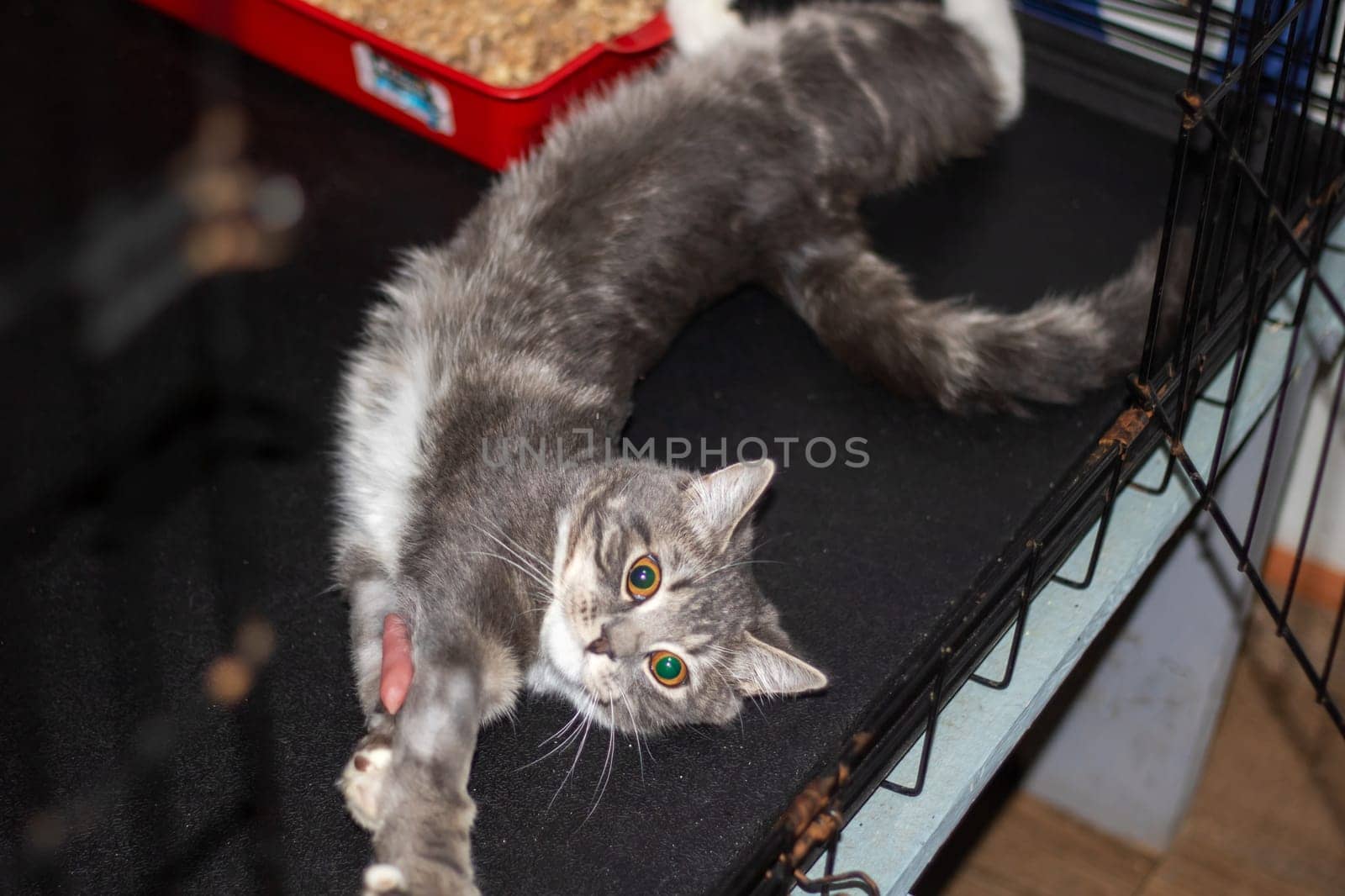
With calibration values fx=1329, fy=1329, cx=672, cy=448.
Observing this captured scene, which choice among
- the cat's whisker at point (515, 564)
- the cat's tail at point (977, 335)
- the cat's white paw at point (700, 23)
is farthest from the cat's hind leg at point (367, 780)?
the cat's white paw at point (700, 23)

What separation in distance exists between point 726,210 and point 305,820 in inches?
43.4

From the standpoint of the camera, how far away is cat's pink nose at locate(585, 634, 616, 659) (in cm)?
161

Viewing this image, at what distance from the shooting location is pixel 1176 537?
2512 millimetres

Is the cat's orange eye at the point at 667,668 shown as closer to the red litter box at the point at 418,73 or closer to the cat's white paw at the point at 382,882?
the cat's white paw at the point at 382,882

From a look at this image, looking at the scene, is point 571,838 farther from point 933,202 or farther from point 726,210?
point 933,202

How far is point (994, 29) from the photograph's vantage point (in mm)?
2486

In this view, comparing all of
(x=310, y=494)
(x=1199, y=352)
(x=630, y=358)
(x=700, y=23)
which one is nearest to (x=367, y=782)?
(x=310, y=494)

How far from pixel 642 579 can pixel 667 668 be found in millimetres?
113

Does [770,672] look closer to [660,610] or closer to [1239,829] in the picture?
[660,610]

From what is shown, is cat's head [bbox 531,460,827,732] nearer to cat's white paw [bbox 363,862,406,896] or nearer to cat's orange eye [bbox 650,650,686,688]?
cat's orange eye [bbox 650,650,686,688]

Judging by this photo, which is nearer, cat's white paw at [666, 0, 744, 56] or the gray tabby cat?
the gray tabby cat

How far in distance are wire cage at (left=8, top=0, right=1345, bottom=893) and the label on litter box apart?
25 centimetres

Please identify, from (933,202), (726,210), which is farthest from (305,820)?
(933,202)

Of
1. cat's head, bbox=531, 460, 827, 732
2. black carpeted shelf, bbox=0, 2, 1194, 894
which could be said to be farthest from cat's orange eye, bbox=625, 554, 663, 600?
black carpeted shelf, bbox=0, 2, 1194, 894
